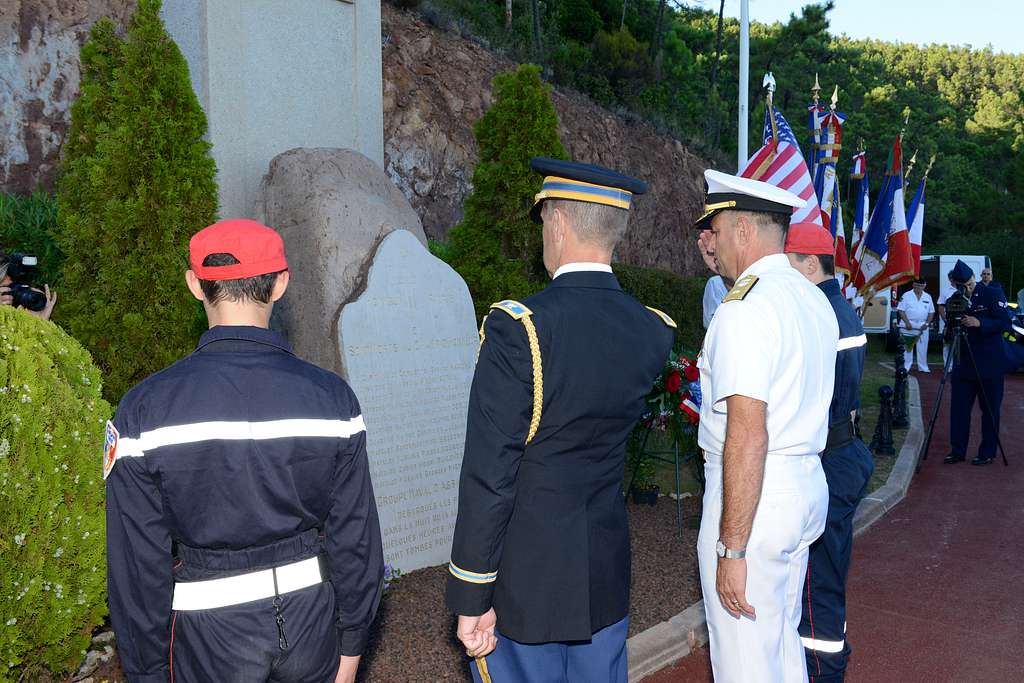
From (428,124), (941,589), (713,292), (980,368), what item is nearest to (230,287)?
(941,589)

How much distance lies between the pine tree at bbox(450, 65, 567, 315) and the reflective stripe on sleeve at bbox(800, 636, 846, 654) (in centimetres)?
379

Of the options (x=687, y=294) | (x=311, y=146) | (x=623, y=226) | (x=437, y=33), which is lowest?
(x=687, y=294)

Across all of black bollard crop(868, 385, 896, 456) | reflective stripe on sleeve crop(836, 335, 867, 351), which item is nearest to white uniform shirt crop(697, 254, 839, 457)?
reflective stripe on sleeve crop(836, 335, 867, 351)

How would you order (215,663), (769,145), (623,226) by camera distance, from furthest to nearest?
(769,145), (623,226), (215,663)

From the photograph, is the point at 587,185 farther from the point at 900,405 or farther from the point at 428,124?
the point at 428,124

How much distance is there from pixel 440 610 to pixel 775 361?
2868 mm

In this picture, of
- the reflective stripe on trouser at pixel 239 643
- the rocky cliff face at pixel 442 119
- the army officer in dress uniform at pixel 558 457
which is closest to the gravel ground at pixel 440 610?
the army officer in dress uniform at pixel 558 457

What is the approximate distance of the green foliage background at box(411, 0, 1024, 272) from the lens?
26.2 m

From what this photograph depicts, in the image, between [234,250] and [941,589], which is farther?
[941,589]

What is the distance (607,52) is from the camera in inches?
1048

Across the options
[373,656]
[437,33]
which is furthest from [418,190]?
[373,656]

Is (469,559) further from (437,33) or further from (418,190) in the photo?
(437,33)

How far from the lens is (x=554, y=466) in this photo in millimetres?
2641

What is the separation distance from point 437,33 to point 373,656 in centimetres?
1790
